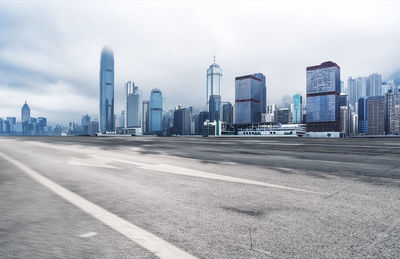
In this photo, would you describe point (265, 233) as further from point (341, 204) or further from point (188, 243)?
point (341, 204)

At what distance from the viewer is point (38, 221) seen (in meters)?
2.26

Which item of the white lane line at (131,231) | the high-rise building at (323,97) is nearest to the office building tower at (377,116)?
the high-rise building at (323,97)

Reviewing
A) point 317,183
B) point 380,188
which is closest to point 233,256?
point 317,183

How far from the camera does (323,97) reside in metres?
182

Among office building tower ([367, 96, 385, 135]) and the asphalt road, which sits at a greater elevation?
office building tower ([367, 96, 385, 135])

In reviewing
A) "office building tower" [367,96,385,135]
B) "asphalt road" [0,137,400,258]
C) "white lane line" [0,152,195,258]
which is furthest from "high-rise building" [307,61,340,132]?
"white lane line" [0,152,195,258]

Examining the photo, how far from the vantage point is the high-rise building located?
557 feet

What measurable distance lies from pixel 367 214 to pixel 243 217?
4.85ft

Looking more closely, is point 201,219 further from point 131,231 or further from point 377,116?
point 377,116

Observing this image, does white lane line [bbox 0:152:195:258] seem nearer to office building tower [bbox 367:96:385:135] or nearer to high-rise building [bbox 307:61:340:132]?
high-rise building [bbox 307:61:340:132]

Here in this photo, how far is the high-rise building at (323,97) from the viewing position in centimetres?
16988

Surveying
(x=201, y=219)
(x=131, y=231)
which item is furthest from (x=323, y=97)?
(x=131, y=231)

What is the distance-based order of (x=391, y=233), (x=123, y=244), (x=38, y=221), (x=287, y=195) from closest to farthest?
1. (x=123, y=244)
2. (x=391, y=233)
3. (x=38, y=221)
4. (x=287, y=195)

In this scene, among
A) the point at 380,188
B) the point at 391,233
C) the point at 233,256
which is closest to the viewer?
the point at 233,256
